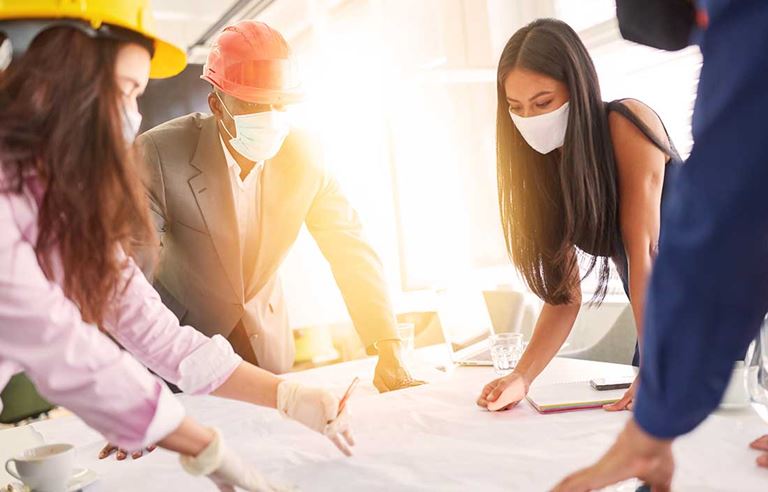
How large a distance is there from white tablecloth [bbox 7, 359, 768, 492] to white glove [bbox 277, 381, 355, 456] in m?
0.04

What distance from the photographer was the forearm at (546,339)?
137cm

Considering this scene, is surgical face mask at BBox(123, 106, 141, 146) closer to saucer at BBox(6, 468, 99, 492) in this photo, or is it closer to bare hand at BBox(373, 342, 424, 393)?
saucer at BBox(6, 468, 99, 492)

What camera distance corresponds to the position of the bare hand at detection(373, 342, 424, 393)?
153cm

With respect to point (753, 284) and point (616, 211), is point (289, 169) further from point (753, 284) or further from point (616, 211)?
point (753, 284)

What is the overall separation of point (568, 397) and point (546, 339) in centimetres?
20

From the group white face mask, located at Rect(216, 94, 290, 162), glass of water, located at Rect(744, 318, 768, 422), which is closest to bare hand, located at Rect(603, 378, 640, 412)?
glass of water, located at Rect(744, 318, 768, 422)

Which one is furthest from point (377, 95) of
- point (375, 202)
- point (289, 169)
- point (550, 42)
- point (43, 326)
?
point (43, 326)

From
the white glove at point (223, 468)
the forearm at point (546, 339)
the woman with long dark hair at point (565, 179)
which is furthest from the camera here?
the forearm at point (546, 339)

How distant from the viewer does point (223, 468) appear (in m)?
0.77

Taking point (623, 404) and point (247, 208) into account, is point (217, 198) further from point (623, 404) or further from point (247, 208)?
point (623, 404)

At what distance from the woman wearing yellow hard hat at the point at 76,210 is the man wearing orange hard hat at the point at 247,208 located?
2.89 feet

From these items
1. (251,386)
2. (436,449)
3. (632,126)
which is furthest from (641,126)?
(251,386)

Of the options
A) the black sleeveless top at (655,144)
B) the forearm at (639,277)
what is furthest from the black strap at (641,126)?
the forearm at (639,277)

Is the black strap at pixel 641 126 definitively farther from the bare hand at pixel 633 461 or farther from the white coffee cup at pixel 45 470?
the white coffee cup at pixel 45 470
